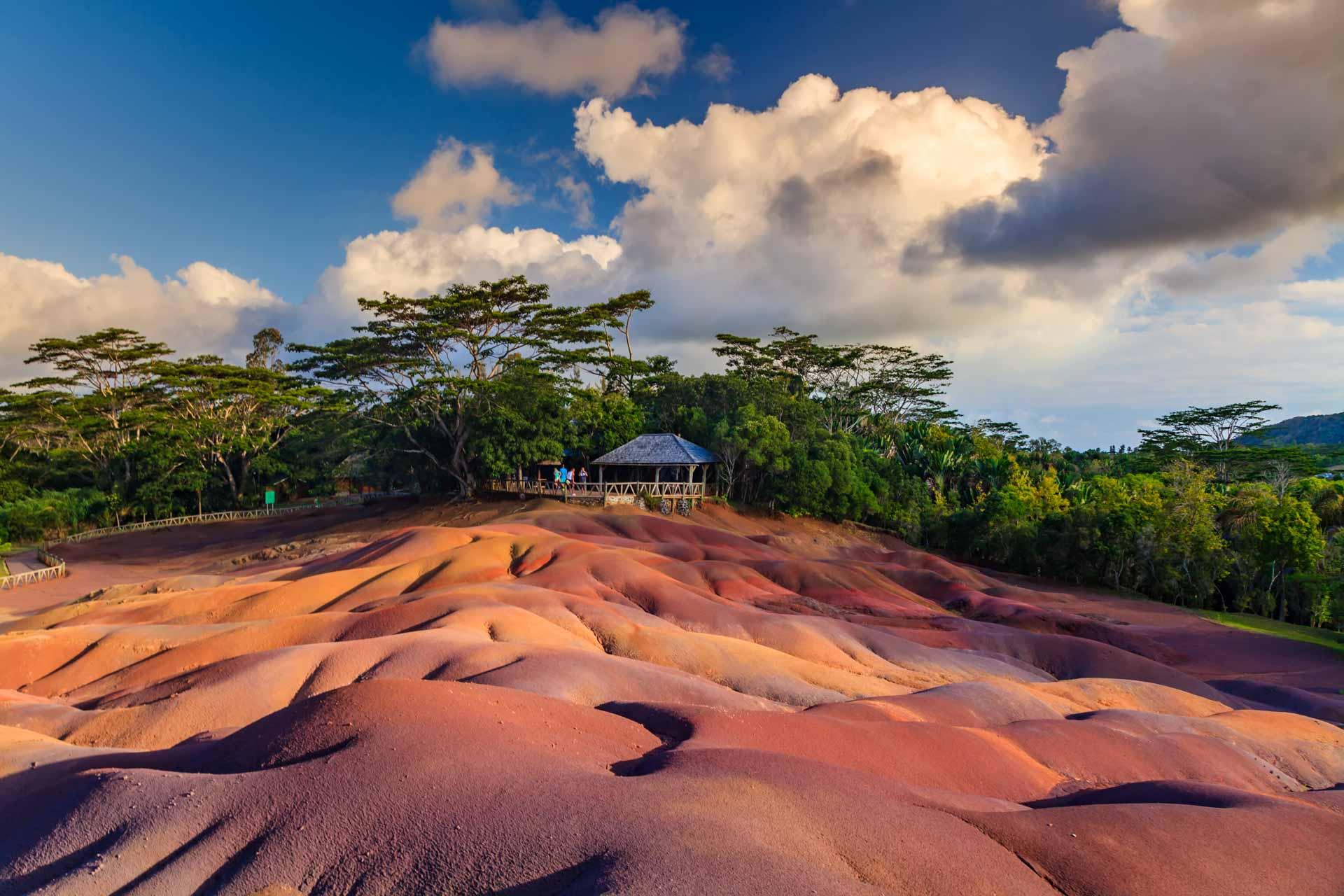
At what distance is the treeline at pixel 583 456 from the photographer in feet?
136

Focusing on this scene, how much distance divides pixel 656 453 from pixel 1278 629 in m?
35.4

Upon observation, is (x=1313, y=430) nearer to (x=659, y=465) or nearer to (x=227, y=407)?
(x=659, y=465)

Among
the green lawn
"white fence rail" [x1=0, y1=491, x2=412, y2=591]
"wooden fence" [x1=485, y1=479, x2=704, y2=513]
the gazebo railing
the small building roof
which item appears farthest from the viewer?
the small building roof

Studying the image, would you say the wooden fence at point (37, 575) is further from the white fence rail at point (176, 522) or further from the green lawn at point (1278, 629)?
the green lawn at point (1278, 629)

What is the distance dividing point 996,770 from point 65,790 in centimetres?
1252

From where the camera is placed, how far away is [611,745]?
32.3 feet

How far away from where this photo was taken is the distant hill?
150 metres

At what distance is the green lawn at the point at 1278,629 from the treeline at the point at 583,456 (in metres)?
1.37

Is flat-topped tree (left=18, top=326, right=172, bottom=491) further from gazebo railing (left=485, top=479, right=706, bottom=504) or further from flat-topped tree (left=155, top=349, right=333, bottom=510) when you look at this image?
gazebo railing (left=485, top=479, right=706, bottom=504)

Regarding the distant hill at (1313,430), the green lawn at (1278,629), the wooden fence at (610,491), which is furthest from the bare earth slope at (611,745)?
the distant hill at (1313,430)

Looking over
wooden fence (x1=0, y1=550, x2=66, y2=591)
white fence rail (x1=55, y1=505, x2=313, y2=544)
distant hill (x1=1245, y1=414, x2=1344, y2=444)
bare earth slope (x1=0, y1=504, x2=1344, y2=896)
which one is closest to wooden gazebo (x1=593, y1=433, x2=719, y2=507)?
bare earth slope (x1=0, y1=504, x2=1344, y2=896)

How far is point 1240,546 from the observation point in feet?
132

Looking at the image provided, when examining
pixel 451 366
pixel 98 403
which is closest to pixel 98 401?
pixel 98 403

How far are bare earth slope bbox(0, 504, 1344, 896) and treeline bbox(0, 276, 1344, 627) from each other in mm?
15691
